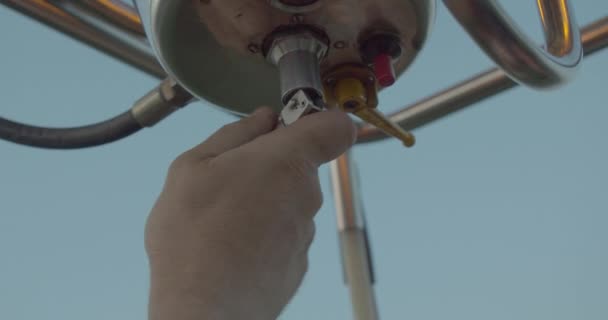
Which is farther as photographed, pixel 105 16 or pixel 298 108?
pixel 105 16

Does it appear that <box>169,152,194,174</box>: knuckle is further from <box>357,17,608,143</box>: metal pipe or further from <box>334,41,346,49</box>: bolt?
<box>357,17,608,143</box>: metal pipe

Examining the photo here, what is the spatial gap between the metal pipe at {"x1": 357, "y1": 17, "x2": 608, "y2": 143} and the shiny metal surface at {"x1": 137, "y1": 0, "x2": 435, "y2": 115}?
0.52 feet

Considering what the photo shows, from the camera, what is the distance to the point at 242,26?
347 millimetres

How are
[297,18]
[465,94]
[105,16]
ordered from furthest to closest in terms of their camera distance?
[465,94]
[105,16]
[297,18]

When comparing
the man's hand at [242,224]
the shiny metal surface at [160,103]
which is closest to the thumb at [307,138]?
the man's hand at [242,224]

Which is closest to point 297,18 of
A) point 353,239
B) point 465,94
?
point 465,94

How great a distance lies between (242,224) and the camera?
34cm

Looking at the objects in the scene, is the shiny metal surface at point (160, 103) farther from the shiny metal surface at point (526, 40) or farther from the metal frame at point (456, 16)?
the shiny metal surface at point (526, 40)

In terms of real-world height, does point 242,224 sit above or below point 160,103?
below

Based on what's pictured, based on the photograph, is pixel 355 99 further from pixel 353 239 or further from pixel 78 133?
pixel 353 239

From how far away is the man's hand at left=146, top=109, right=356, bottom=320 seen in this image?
339mm

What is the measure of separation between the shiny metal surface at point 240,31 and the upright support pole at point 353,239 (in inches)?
16.3

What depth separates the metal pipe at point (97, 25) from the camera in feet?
1.49

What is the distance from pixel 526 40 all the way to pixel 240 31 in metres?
0.14
